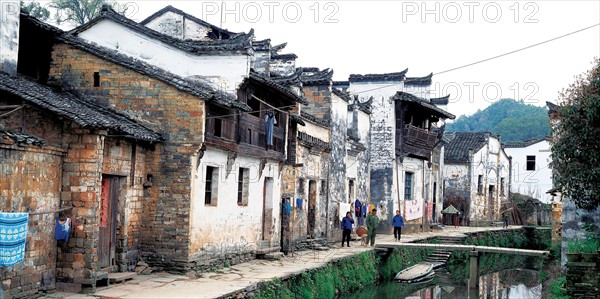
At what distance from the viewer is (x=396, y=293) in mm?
22062

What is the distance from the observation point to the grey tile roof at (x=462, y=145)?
138 feet

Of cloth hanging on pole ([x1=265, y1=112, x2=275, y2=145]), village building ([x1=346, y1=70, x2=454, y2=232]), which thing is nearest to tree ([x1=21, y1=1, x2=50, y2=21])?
village building ([x1=346, y1=70, x2=454, y2=232])

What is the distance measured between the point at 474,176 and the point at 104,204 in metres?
31.3

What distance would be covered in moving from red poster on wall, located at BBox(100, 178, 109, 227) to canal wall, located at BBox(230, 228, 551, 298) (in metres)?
3.32

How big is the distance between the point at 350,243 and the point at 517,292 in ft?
20.9

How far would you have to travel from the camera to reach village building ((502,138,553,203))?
2010 inches

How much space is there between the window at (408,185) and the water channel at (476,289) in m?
4.19

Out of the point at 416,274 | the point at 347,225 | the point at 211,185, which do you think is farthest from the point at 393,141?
the point at 211,185

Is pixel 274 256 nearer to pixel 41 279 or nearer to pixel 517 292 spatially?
pixel 41 279

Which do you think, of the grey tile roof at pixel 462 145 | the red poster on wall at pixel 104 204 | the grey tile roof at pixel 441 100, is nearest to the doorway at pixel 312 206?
the red poster on wall at pixel 104 204

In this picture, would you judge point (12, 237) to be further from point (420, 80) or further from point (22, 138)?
point (420, 80)

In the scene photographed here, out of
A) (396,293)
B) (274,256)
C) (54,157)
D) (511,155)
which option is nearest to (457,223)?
(511,155)

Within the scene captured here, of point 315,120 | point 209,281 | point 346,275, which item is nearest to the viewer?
point 209,281

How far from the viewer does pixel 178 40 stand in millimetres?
16453
